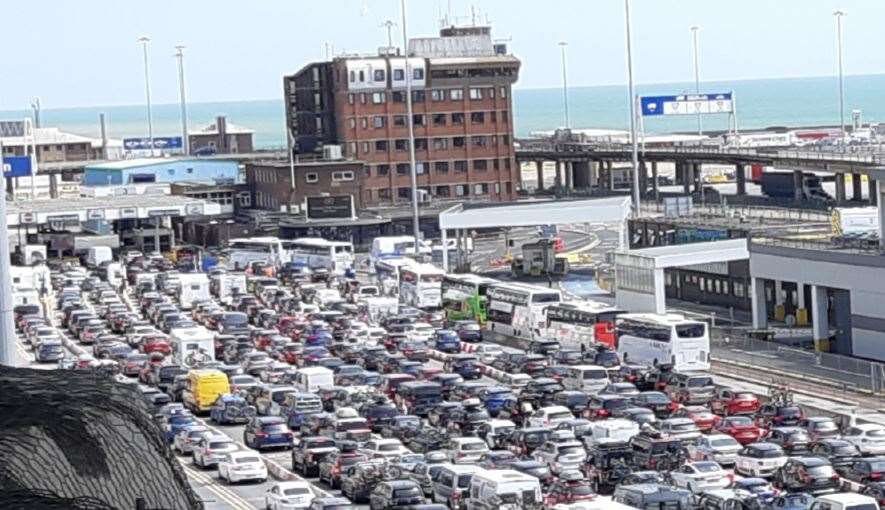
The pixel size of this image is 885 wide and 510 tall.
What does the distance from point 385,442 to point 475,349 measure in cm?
1060

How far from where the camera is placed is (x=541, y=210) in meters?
45.2

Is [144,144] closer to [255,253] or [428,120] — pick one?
[428,120]

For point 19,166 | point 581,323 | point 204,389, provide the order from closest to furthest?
point 204,389, point 581,323, point 19,166

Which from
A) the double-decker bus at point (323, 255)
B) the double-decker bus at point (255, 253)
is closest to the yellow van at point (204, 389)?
the double-decker bus at point (323, 255)

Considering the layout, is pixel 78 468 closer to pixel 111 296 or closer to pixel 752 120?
pixel 111 296

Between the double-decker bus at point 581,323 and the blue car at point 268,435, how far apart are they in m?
8.62

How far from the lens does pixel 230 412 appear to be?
26531 mm

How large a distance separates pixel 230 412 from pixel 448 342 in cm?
727

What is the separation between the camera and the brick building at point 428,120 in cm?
6306

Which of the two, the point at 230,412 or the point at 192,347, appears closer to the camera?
the point at 230,412

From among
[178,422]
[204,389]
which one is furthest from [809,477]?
[204,389]

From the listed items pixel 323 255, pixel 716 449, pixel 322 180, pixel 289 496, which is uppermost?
pixel 322 180

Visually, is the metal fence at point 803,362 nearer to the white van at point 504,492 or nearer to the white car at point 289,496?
the white van at point 504,492

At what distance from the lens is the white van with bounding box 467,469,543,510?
59.4ft
